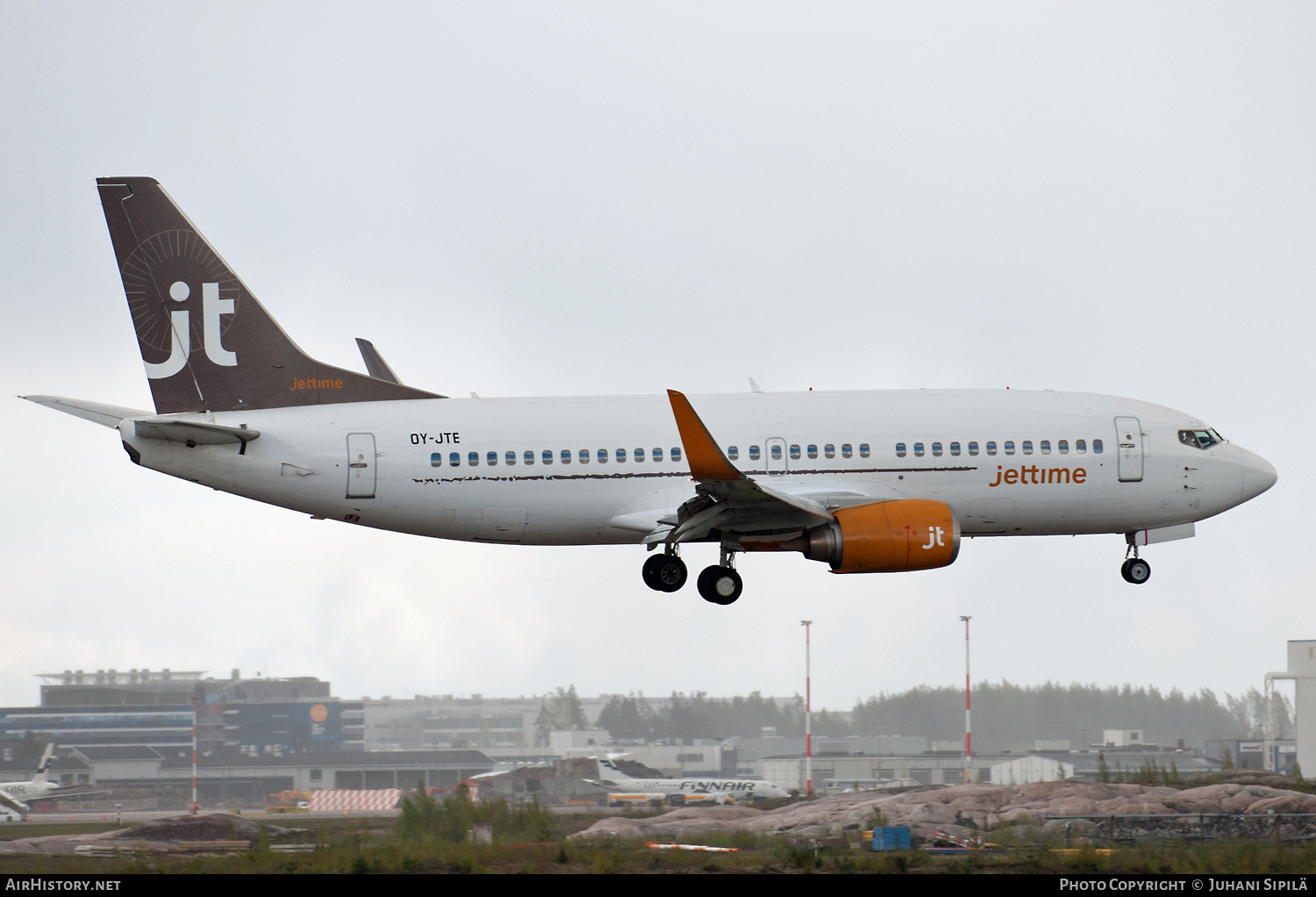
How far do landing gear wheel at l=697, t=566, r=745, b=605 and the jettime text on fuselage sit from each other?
6905mm

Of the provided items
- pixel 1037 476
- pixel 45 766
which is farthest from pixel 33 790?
pixel 1037 476

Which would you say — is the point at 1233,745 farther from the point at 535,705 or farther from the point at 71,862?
the point at 71,862

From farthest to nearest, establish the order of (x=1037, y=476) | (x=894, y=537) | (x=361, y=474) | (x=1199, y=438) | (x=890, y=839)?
(x=1199, y=438)
(x=1037, y=476)
(x=361, y=474)
(x=894, y=537)
(x=890, y=839)

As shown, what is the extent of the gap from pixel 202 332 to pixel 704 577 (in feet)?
45.4

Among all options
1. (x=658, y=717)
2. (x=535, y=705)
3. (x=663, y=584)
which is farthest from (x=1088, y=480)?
(x=535, y=705)

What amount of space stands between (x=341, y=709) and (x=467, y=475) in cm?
4048

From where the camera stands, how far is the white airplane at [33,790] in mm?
40844

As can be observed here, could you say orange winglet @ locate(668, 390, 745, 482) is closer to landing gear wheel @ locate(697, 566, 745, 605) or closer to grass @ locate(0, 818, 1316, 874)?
landing gear wheel @ locate(697, 566, 745, 605)

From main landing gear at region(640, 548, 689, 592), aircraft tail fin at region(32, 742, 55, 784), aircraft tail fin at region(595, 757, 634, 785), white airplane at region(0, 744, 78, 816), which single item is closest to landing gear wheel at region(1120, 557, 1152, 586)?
main landing gear at region(640, 548, 689, 592)

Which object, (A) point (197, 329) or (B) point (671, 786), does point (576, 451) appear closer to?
(A) point (197, 329)

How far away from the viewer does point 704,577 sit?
34125mm

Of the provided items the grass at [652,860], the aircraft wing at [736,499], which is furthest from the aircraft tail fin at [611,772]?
the grass at [652,860]

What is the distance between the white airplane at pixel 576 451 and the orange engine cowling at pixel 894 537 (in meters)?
0.04

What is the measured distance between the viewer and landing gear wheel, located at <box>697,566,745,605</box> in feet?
112
